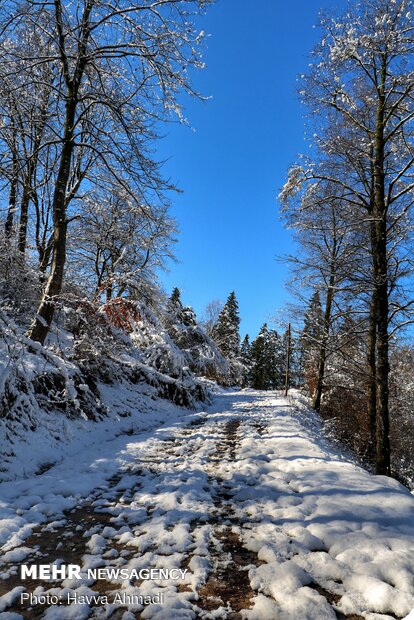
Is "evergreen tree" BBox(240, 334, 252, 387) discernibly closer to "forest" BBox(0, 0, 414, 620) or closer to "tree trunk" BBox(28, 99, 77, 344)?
"forest" BBox(0, 0, 414, 620)

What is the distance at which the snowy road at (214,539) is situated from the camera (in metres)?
2.45

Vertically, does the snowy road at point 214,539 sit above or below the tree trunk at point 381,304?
below

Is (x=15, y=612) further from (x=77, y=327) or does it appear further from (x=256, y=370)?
(x=256, y=370)

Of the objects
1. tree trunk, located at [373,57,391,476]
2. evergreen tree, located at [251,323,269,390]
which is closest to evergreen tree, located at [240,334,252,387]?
evergreen tree, located at [251,323,269,390]

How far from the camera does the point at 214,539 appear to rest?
11.3ft

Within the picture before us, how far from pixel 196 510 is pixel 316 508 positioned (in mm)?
1417

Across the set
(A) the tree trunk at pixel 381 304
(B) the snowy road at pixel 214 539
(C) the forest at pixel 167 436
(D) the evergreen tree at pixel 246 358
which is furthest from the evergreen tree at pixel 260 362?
(B) the snowy road at pixel 214 539

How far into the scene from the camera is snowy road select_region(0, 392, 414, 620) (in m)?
2.45

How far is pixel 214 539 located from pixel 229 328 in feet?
131

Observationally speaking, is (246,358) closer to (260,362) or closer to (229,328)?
(260,362)

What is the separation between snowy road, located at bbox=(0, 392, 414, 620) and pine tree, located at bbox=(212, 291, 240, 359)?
33862 mm

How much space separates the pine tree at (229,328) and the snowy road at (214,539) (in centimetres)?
3386

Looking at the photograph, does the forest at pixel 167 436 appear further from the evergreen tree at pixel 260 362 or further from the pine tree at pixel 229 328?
the evergreen tree at pixel 260 362

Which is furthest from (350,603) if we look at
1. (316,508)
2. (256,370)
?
(256,370)
